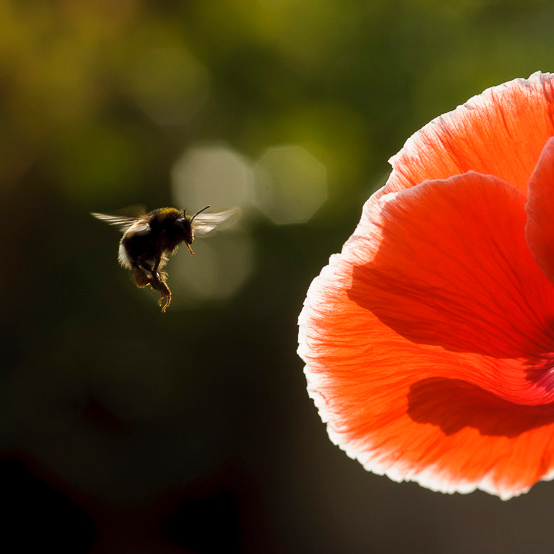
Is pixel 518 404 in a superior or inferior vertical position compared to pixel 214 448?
superior

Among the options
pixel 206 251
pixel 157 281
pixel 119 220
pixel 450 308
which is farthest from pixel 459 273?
pixel 206 251

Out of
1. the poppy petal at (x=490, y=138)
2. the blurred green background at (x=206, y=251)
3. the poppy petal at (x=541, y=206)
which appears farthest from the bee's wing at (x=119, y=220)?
the blurred green background at (x=206, y=251)

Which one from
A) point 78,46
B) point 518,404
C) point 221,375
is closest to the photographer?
point 518,404

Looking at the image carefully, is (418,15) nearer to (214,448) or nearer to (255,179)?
(255,179)

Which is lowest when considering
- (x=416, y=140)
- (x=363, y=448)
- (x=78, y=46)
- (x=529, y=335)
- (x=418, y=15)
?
(x=363, y=448)

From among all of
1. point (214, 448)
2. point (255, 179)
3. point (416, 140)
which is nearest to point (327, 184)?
point (255, 179)

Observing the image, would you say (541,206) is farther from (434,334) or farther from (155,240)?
(155,240)

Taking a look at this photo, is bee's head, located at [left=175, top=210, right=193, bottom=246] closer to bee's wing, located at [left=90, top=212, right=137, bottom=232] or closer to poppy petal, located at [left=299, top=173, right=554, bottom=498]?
bee's wing, located at [left=90, top=212, right=137, bottom=232]

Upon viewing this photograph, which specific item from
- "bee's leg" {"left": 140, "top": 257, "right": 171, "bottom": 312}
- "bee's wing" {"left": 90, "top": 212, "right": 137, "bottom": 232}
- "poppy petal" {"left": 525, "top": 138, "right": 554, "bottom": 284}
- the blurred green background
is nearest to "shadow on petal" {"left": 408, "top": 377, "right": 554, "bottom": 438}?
"poppy petal" {"left": 525, "top": 138, "right": 554, "bottom": 284}
